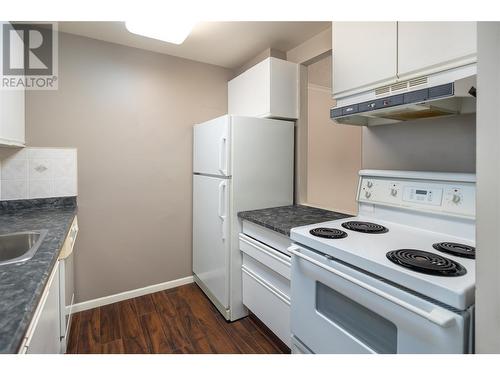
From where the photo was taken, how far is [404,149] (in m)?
1.62

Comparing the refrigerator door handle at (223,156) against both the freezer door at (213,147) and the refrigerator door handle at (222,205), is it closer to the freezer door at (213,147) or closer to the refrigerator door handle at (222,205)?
the freezer door at (213,147)

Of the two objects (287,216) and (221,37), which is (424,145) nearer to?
(287,216)

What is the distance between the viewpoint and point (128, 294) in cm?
238

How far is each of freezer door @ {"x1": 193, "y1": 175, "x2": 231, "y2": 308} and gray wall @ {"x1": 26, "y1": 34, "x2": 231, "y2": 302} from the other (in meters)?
0.20

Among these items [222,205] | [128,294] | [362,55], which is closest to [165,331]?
[128,294]

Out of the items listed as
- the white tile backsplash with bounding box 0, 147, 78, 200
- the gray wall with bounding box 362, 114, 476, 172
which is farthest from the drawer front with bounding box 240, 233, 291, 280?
the white tile backsplash with bounding box 0, 147, 78, 200

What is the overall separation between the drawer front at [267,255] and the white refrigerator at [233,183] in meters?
0.12

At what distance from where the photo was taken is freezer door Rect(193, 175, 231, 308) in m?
2.01

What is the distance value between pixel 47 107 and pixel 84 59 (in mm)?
497

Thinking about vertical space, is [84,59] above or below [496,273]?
above

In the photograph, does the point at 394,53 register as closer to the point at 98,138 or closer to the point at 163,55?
the point at 163,55

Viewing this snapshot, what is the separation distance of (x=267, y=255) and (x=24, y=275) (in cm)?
122

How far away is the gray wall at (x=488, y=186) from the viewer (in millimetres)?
572
